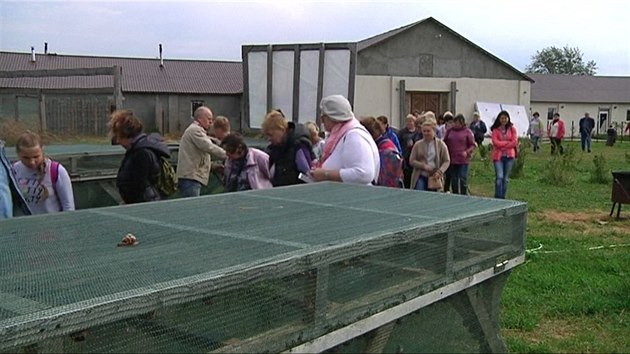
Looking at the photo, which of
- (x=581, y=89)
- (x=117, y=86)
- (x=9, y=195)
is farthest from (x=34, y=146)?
(x=581, y=89)

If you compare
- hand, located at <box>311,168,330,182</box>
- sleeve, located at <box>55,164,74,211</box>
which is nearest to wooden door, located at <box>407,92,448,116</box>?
hand, located at <box>311,168,330,182</box>

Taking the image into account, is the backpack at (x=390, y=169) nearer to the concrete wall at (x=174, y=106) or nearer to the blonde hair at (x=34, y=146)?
the blonde hair at (x=34, y=146)

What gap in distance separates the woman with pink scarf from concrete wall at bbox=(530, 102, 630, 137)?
44820mm

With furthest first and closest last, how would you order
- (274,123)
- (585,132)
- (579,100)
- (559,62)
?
(559,62) → (579,100) → (585,132) → (274,123)

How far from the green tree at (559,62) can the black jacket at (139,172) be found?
87356 millimetres

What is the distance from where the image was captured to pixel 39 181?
4.68 m

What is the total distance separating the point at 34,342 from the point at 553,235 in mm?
7823

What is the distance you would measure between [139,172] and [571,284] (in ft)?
12.2

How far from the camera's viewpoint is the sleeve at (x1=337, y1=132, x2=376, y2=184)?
4527 mm

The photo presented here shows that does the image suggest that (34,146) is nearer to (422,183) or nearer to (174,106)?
(422,183)

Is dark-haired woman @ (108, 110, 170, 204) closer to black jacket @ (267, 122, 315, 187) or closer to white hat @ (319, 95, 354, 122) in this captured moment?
black jacket @ (267, 122, 315, 187)

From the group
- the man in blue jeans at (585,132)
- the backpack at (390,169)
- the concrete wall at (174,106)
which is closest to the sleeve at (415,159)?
the backpack at (390,169)

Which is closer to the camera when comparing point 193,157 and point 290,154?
point 290,154

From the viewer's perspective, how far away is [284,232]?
2.61 m
